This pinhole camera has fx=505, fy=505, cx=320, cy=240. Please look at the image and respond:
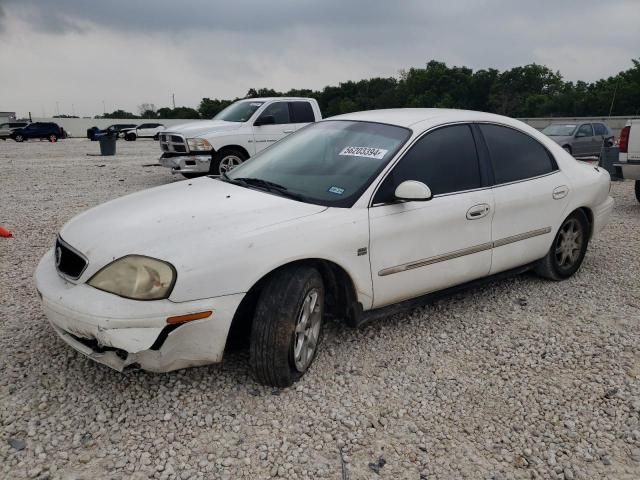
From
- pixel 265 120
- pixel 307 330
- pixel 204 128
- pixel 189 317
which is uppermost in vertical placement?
pixel 265 120

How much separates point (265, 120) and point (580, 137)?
1180 cm

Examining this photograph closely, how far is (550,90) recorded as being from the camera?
213 feet

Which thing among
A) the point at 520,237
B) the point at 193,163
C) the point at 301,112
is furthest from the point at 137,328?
the point at 301,112

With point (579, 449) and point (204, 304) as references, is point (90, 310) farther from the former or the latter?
point (579, 449)

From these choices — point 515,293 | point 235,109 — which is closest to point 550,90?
point 235,109

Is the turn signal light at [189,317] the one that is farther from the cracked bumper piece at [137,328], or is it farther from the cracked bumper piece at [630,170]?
the cracked bumper piece at [630,170]

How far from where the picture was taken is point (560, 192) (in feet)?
13.8

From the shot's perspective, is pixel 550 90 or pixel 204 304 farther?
pixel 550 90

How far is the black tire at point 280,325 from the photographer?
2.65 m

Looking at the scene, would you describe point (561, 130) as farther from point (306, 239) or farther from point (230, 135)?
point (306, 239)

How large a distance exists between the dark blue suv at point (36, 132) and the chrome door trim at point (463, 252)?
38.3 metres

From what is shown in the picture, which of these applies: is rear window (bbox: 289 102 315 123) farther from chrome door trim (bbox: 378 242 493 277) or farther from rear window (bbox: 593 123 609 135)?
rear window (bbox: 593 123 609 135)

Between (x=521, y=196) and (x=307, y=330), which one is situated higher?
(x=521, y=196)

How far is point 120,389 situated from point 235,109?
8.56 m
